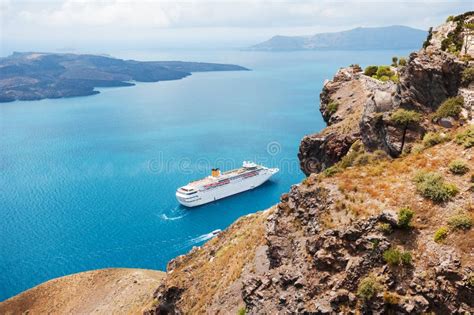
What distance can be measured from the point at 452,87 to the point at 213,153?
8356 centimetres

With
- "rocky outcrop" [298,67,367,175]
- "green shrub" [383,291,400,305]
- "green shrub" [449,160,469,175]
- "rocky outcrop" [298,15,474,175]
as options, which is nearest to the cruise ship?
"rocky outcrop" [298,67,367,175]

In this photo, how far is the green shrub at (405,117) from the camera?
19.9m

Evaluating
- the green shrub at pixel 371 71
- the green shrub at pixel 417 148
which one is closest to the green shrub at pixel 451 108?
the green shrub at pixel 417 148

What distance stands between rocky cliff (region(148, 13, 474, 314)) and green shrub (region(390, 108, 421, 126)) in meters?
0.05

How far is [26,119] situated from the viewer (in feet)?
527

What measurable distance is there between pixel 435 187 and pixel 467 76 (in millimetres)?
8314

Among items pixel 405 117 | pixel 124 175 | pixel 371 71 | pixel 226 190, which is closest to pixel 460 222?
pixel 405 117

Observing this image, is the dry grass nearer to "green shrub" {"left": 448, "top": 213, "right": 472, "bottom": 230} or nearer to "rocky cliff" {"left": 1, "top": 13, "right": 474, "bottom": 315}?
"rocky cliff" {"left": 1, "top": 13, "right": 474, "bottom": 315}

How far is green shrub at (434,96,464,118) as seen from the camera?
19.1m

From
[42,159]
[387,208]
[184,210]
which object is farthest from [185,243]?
[42,159]

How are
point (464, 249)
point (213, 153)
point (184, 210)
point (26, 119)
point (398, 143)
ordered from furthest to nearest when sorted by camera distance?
point (26, 119) < point (213, 153) < point (184, 210) < point (398, 143) < point (464, 249)

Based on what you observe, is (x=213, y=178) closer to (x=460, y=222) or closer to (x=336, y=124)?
(x=336, y=124)

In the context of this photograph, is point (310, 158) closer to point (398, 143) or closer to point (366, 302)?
point (398, 143)

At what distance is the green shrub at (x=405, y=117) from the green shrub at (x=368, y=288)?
9906 mm
